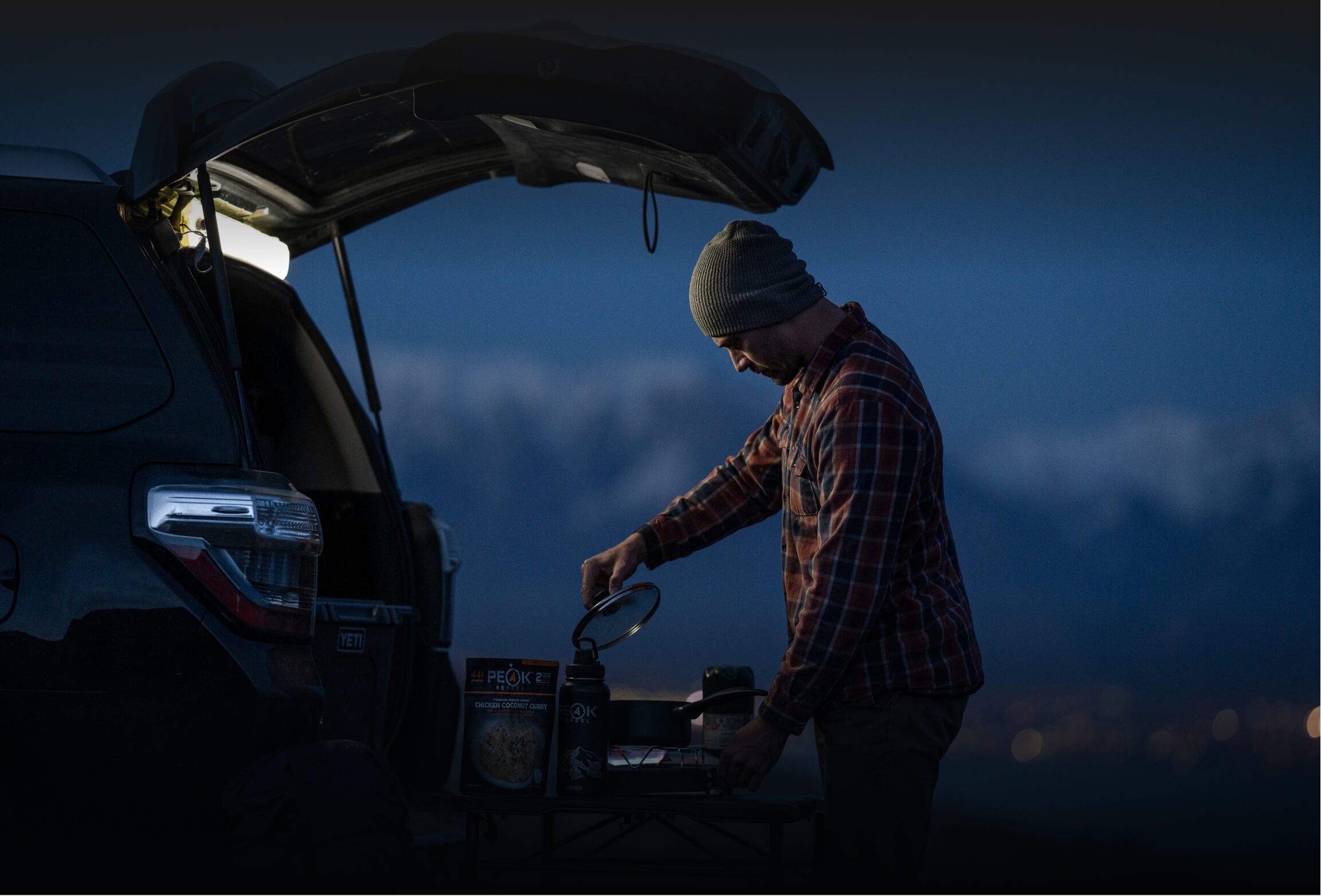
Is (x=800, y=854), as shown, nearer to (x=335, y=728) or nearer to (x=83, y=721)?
(x=335, y=728)

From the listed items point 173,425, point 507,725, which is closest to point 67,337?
point 173,425

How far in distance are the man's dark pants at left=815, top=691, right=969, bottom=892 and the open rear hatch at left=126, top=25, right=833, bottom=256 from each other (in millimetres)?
1268

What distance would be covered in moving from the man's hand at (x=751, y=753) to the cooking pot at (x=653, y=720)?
0.23 m

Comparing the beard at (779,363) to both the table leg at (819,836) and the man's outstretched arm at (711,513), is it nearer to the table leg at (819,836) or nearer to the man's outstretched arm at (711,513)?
the man's outstretched arm at (711,513)

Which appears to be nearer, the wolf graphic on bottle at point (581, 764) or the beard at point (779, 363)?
the wolf graphic on bottle at point (581, 764)

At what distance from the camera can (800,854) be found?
542 centimetres

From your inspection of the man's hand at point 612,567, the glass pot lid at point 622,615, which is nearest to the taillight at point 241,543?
the glass pot lid at point 622,615

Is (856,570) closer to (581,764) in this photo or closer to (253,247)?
(581,764)

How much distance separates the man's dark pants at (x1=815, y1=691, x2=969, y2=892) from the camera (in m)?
2.49

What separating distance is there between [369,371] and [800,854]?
9.90 ft

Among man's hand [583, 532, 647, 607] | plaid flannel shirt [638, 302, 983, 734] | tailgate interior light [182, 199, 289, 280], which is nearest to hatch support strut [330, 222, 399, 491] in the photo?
tailgate interior light [182, 199, 289, 280]

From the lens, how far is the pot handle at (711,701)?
2742 millimetres

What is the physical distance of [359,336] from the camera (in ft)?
12.5

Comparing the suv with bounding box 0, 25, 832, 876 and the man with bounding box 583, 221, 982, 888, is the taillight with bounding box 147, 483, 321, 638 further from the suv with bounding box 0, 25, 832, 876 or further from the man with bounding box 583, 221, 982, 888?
the man with bounding box 583, 221, 982, 888
